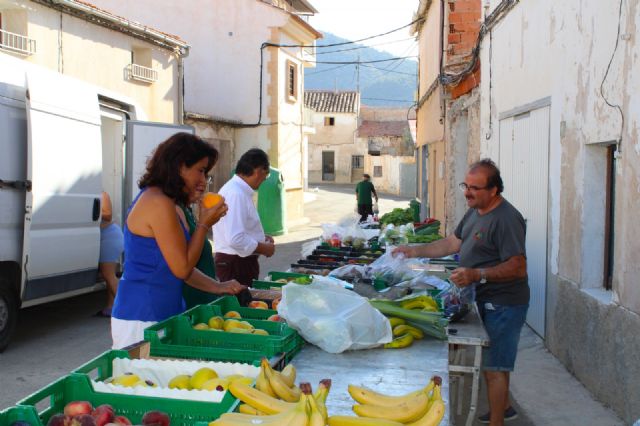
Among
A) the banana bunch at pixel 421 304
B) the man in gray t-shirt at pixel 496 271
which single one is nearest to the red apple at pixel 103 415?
the banana bunch at pixel 421 304

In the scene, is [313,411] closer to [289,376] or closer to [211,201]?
[289,376]

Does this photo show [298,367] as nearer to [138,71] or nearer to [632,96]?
[632,96]

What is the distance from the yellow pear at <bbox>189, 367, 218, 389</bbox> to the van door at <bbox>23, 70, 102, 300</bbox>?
191 inches

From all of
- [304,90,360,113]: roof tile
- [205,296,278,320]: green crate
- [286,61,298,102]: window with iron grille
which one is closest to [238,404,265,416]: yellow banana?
[205,296,278,320]: green crate

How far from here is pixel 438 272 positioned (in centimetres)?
658

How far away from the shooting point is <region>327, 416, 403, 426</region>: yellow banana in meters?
Result: 2.41

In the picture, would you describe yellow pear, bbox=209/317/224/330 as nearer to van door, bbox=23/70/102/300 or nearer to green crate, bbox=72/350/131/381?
green crate, bbox=72/350/131/381

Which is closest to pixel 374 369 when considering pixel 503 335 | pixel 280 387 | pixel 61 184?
pixel 280 387

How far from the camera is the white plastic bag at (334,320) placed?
3693 mm

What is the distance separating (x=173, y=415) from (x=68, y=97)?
6.07m

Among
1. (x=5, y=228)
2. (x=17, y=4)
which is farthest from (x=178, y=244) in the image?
(x=17, y=4)

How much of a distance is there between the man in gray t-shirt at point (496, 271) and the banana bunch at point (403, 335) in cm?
78

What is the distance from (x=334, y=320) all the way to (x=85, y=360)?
425cm

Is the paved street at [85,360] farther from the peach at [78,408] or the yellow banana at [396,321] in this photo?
the peach at [78,408]
